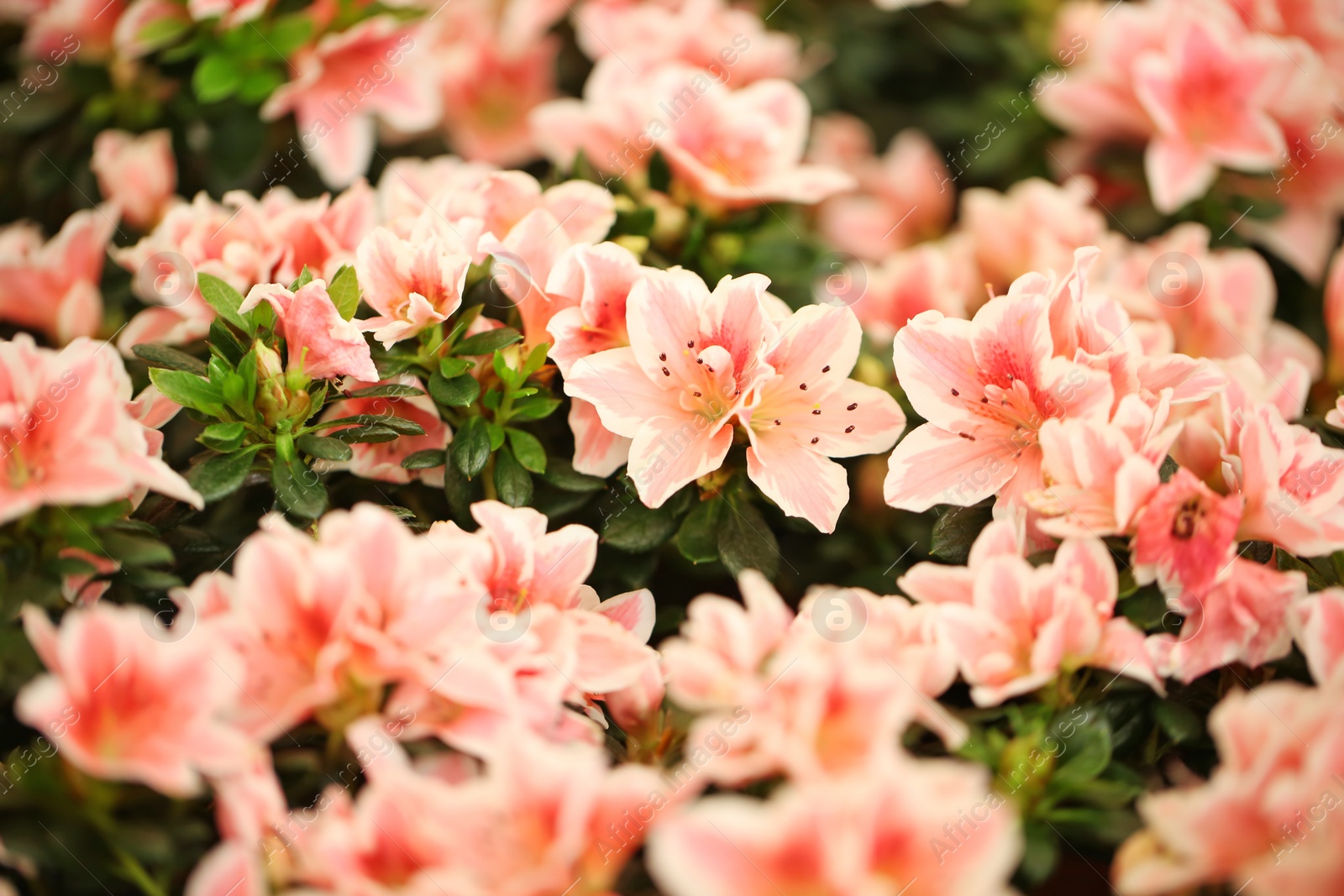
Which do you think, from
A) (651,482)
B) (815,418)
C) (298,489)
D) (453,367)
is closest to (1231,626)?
(815,418)

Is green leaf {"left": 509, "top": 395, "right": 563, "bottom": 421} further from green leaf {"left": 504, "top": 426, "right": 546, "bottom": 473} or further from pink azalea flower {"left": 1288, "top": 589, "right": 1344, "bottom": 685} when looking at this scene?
pink azalea flower {"left": 1288, "top": 589, "right": 1344, "bottom": 685}

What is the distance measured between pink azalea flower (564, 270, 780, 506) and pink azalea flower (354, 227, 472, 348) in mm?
149

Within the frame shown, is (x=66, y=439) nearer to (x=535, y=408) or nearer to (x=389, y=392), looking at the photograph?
(x=389, y=392)

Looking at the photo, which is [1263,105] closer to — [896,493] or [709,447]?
[896,493]

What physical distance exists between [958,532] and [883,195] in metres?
0.87

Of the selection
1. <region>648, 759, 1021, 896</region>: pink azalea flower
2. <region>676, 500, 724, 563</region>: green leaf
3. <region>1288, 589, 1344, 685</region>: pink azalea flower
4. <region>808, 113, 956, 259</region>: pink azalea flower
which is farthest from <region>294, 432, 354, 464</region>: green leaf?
<region>808, 113, 956, 259</region>: pink azalea flower

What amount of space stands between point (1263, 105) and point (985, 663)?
98 centimetres

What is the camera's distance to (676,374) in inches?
41.6

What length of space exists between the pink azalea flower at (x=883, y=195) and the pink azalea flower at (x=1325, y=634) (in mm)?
953

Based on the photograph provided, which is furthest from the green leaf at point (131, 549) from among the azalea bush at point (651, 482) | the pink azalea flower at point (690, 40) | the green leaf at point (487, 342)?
the pink azalea flower at point (690, 40)

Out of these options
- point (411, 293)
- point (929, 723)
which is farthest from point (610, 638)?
point (411, 293)

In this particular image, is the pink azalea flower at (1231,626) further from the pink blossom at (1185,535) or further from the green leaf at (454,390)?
the green leaf at (454,390)

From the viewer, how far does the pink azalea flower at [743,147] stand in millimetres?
1292

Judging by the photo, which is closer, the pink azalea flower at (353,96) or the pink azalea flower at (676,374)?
the pink azalea flower at (676,374)
